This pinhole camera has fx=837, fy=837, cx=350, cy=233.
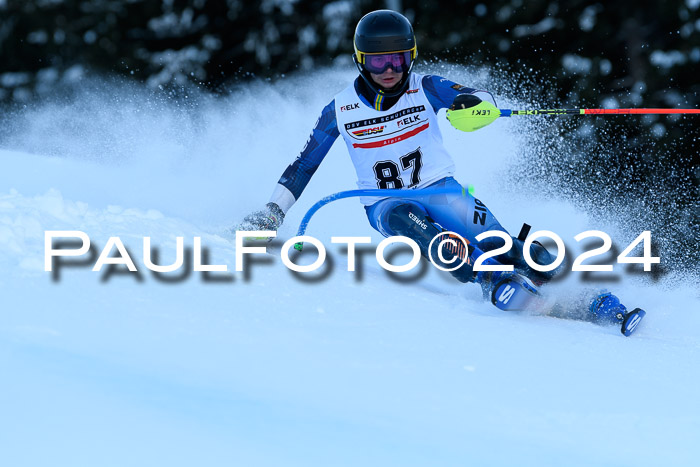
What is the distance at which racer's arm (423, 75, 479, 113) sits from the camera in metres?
4.27

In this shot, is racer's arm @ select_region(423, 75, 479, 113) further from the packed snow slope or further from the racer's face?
the packed snow slope

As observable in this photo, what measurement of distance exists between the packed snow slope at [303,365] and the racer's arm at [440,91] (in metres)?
0.94

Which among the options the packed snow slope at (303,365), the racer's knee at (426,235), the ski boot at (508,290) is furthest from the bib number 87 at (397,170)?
the ski boot at (508,290)

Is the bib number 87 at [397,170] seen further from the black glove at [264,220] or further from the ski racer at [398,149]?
the black glove at [264,220]

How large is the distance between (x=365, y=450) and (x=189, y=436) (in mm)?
486

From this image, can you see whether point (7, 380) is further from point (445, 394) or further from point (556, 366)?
point (556, 366)

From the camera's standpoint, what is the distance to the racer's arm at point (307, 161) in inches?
176

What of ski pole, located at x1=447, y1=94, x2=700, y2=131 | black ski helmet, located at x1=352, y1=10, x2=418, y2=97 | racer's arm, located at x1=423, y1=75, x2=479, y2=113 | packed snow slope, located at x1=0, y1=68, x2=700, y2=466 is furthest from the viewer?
racer's arm, located at x1=423, y1=75, x2=479, y2=113

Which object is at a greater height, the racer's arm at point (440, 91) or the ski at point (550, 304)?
the racer's arm at point (440, 91)

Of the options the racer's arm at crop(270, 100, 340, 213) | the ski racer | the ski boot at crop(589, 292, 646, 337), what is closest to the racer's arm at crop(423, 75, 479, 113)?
the ski racer

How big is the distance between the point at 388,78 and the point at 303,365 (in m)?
1.92

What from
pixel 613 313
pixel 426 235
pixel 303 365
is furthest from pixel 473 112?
pixel 303 365

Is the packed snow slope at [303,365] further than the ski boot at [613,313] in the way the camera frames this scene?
No

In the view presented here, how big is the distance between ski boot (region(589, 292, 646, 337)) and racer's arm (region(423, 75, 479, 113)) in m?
1.23
